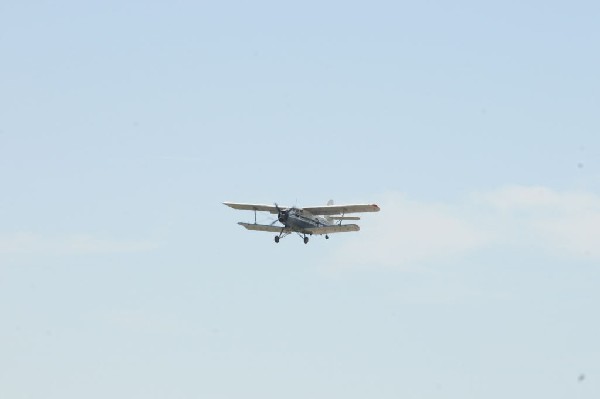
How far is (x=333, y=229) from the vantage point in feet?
320

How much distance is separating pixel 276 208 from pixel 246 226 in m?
3.67

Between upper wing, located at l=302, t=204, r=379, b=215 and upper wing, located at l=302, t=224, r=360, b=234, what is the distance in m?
1.26

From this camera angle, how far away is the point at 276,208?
320ft

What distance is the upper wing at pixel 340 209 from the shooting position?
95.2 meters

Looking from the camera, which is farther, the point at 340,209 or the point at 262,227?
the point at 262,227

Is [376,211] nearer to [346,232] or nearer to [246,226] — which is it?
[346,232]

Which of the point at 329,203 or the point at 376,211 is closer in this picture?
the point at 376,211

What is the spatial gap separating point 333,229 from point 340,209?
1.93 meters

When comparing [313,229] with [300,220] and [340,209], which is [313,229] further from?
[340,209]

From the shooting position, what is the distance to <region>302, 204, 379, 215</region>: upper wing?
9525 cm

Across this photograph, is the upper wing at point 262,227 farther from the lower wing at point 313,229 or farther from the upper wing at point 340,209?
the upper wing at point 340,209

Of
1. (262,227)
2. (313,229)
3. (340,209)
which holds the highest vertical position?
(340,209)

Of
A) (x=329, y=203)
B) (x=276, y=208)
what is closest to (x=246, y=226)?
(x=276, y=208)

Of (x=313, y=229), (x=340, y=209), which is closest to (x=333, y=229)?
(x=340, y=209)
